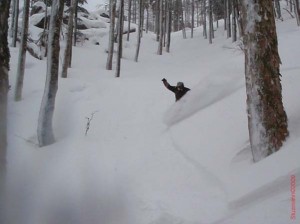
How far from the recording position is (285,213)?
3.46 metres

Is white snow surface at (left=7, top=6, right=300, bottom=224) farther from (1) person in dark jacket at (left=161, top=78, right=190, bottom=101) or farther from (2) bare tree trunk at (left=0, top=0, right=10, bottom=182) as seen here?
(2) bare tree trunk at (left=0, top=0, right=10, bottom=182)

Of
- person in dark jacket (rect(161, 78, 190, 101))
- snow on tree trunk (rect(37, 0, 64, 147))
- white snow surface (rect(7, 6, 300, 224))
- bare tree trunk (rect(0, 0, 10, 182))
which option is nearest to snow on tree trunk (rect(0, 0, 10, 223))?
bare tree trunk (rect(0, 0, 10, 182))

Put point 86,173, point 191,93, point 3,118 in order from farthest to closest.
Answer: point 191,93
point 86,173
point 3,118

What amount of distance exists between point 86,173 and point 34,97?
7.03 m

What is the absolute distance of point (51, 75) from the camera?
9.05 m

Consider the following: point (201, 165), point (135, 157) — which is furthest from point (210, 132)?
point (135, 157)

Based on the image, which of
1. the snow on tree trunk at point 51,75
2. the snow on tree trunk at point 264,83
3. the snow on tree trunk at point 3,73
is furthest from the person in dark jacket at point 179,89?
the snow on tree trunk at point 3,73

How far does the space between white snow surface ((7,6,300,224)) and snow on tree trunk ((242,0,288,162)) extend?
0.85 ft

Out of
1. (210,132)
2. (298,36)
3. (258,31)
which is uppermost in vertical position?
(298,36)

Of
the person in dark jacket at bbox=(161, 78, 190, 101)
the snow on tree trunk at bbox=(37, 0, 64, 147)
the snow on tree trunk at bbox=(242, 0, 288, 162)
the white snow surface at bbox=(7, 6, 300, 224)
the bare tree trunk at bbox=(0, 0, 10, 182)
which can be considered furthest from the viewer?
the person in dark jacket at bbox=(161, 78, 190, 101)

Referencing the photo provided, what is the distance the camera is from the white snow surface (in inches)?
188

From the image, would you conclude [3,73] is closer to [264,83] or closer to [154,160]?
[264,83]

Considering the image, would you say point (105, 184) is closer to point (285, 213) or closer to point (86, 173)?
point (86, 173)

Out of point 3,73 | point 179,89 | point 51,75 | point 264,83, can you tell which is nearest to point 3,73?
point 3,73
